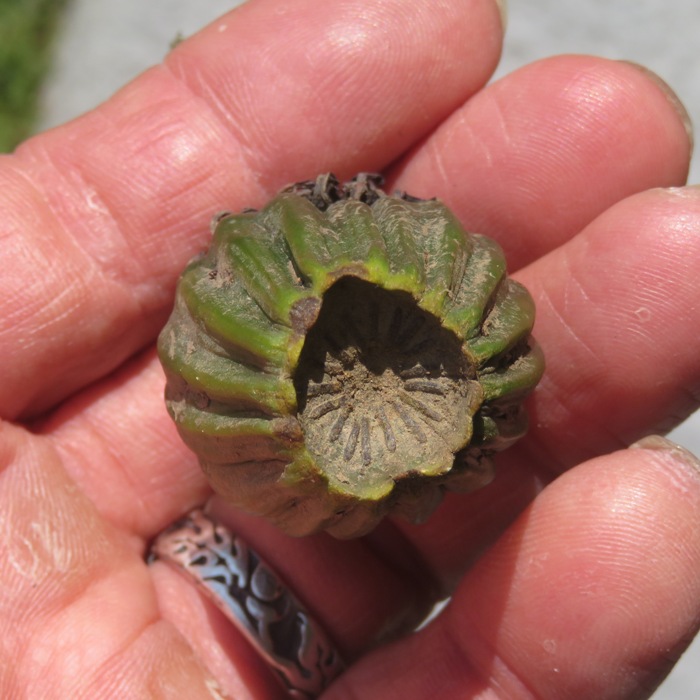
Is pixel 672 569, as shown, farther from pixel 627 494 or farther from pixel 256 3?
pixel 256 3

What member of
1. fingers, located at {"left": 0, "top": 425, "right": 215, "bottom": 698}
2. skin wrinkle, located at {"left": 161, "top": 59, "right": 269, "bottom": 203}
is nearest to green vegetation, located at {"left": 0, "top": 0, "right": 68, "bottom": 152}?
skin wrinkle, located at {"left": 161, "top": 59, "right": 269, "bottom": 203}

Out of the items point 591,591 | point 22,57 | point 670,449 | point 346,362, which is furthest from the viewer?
point 22,57

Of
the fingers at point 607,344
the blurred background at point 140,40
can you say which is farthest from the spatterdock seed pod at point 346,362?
the blurred background at point 140,40

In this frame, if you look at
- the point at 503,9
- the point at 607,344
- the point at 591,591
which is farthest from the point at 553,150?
the point at 591,591

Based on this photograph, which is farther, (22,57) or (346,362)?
(22,57)

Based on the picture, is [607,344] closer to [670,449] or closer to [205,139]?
[670,449]

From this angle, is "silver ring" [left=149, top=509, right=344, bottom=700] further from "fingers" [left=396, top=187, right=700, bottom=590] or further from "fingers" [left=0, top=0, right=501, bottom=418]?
"fingers" [left=0, top=0, right=501, bottom=418]

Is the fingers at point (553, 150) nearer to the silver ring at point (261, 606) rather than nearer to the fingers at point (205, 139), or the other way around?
the fingers at point (205, 139)

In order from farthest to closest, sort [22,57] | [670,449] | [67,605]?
1. [22,57]
2. [67,605]
3. [670,449]
